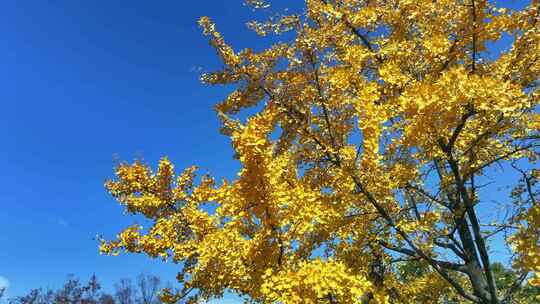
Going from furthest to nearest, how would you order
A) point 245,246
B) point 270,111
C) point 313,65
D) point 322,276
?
point 270,111, point 313,65, point 245,246, point 322,276

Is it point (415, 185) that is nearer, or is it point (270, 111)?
point (270, 111)

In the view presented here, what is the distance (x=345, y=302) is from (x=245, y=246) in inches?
55.1

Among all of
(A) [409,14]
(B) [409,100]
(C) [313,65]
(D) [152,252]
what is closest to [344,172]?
(B) [409,100]

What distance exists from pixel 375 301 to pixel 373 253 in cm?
184

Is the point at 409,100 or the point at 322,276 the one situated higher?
the point at 409,100

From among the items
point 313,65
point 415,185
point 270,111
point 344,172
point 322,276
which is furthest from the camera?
point 415,185

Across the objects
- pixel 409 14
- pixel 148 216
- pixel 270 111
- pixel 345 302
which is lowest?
pixel 345 302

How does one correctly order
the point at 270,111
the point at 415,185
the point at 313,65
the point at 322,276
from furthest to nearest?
1. the point at 415,185
2. the point at 270,111
3. the point at 313,65
4. the point at 322,276

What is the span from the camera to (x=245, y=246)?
5.40m

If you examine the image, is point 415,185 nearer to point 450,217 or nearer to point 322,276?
point 450,217

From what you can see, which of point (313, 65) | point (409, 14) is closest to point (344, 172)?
point (313, 65)

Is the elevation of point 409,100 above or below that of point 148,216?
below

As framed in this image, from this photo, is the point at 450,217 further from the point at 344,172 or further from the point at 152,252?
the point at 152,252

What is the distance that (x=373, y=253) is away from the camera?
24.3 ft
